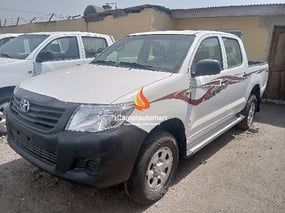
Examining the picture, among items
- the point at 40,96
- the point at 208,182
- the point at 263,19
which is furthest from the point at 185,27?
the point at 40,96

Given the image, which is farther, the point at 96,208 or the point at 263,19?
the point at 263,19

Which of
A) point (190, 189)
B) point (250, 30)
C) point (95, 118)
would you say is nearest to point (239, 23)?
point (250, 30)

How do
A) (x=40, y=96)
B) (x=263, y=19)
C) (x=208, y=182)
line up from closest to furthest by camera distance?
1. (x=40, y=96)
2. (x=208, y=182)
3. (x=263, y=19)

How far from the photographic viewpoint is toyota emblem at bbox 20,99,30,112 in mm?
2785

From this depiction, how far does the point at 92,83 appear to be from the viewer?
114 inches

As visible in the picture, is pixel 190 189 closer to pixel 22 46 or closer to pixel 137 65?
pixel 137 65

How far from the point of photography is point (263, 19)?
27.1ft

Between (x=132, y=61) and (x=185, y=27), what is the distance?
6690 mm

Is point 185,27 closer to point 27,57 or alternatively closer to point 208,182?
point 27,57

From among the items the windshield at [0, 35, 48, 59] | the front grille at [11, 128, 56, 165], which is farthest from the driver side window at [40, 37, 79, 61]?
the front grille at [11, 128, 56, 165]

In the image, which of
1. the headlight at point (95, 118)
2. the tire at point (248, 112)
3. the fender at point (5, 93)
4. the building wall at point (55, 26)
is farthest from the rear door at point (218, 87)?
the building wall at point (55, 26)

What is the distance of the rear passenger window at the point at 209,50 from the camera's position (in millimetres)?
3577

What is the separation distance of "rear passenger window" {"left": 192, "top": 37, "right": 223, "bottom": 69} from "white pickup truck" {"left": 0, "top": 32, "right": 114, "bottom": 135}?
3.12m

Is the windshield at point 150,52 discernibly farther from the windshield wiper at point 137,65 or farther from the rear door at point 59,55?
the rear door at point 59,55
